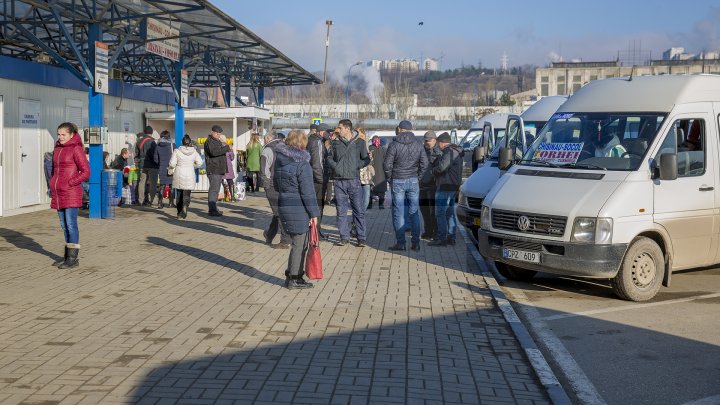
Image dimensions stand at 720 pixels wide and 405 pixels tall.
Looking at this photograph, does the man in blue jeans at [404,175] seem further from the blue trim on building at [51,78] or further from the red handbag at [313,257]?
the blue trim on building at [51,78]

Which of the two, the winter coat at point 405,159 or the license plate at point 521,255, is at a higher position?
the winter coat at point 405,159

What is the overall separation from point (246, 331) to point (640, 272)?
182 inches

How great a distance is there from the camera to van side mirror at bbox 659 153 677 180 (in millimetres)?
9430

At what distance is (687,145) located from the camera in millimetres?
10016

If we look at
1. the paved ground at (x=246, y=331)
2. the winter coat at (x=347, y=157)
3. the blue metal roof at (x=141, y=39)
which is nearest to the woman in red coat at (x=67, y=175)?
the paved ground at (x=246, y=331)

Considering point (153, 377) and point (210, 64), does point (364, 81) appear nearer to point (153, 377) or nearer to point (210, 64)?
point (210, 64)

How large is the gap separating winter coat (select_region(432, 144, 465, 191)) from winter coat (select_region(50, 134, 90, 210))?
546cm

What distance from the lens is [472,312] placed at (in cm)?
864

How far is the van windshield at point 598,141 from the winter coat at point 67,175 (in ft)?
18.7

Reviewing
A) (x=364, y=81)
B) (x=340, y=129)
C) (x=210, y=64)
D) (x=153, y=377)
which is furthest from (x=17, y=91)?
(x=364, y=81)

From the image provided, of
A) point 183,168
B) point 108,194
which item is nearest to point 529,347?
point 183,168

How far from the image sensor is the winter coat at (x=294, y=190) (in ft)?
30.1

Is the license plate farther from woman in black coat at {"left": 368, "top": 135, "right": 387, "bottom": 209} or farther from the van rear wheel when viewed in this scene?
woman in black coat at {"left": 368, "top": 135, "right": 387, "bottom": 209}

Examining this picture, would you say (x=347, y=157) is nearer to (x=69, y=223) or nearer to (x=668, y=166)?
(x=69, y=223)
